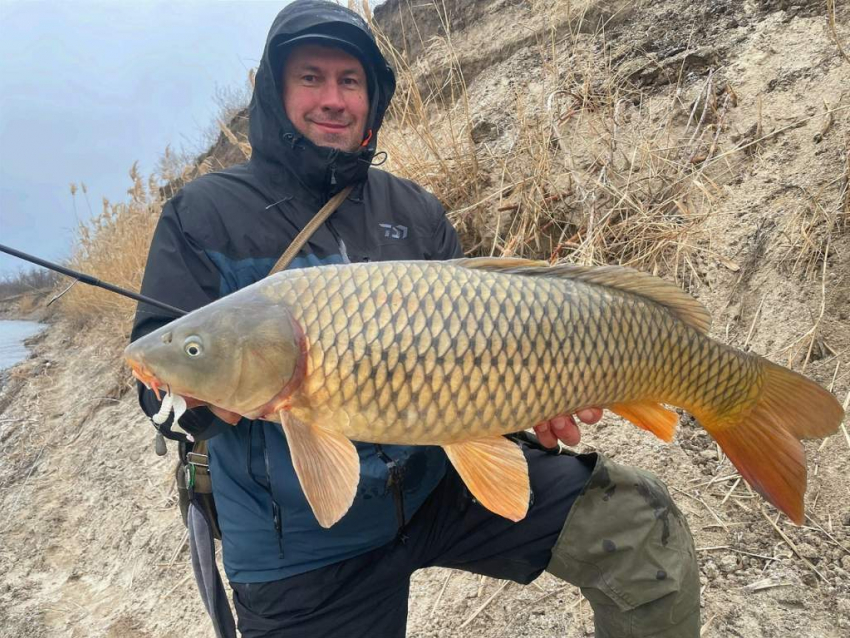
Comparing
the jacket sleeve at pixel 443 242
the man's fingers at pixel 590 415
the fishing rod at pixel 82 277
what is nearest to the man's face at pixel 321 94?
the jacket sleeve at pixel 443 242

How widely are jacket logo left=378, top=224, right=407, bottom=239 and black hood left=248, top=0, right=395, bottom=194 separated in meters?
0.17

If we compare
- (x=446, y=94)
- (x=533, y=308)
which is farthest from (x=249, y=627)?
(x=446, y=94)

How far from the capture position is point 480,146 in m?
3.88

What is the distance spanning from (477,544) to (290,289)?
35.6 inches

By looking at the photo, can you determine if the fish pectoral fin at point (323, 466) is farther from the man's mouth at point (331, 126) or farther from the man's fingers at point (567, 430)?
the man's mouth at point (331, 126)

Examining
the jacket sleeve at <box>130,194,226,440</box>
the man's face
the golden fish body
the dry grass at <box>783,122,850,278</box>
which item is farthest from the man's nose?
the dry grass at <box>783,122,850,278</box>

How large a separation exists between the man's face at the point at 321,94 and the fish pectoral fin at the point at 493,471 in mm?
1009

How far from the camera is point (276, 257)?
1.43 m

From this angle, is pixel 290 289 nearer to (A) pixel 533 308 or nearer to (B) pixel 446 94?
(A) pixel 533 308

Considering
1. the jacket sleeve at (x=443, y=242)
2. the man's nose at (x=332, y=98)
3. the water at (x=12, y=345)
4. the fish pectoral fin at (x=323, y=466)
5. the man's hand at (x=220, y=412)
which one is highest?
the man's nose at (x=332, y=98)

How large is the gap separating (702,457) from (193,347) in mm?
1848

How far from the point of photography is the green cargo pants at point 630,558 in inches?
55.2

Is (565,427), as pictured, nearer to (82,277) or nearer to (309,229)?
(309,229)

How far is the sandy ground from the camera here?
5.60ft
